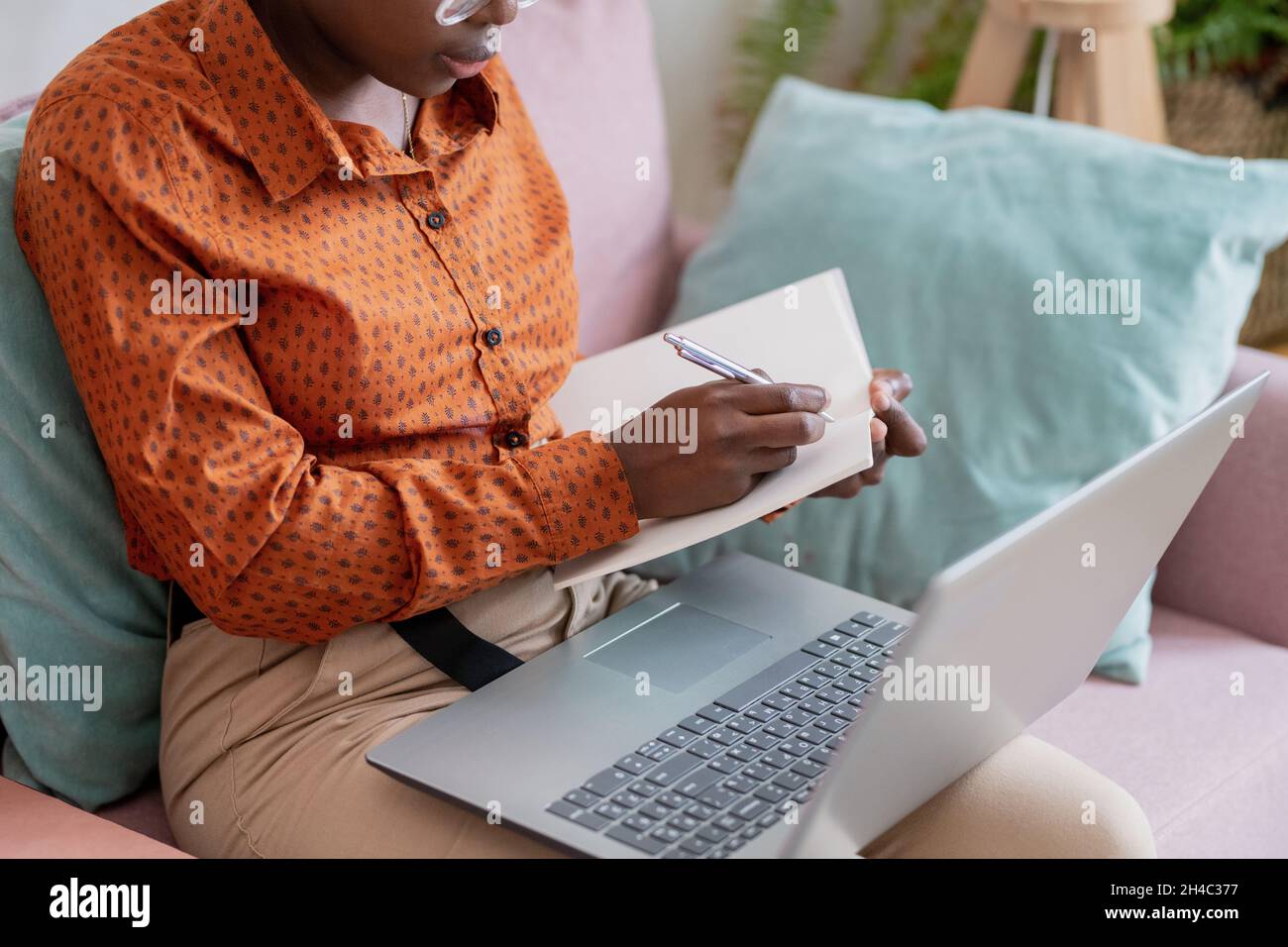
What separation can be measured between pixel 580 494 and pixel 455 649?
0.47 feet

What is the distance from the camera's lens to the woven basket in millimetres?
2525

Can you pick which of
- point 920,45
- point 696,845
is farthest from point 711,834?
point 920,45

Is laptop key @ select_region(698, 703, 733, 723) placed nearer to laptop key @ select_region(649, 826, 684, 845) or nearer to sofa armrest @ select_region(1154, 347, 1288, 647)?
laptop key @ select_region(649, 826, 684, 845)

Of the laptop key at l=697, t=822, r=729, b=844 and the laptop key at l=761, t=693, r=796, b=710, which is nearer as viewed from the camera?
the laptop key at l=697, t=822, r=729, b=844

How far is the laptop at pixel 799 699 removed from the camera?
0.74m

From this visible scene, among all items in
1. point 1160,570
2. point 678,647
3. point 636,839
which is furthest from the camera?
point 1160,570

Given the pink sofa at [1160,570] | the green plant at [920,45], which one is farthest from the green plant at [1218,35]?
the pink sofa at [1160,570]

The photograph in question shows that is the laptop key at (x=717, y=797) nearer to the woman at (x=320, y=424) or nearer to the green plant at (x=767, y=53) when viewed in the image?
the woman at (x=320, y=424)

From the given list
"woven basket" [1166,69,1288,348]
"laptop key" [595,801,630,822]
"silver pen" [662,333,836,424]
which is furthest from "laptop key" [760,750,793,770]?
"woven basket" [1166,69,1288,348]

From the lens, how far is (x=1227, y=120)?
8.34ft

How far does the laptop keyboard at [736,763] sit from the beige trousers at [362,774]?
54 millimetres

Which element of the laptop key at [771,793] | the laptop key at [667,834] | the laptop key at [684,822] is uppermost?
the laptop key at [771,793]

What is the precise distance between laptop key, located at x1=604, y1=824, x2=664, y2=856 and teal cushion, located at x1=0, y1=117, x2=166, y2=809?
1.45ft

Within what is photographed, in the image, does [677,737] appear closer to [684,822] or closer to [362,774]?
[684,822]
